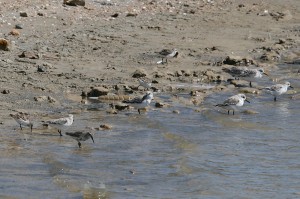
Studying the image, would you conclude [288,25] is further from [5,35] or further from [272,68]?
[5,35]

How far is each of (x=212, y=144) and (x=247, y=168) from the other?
125cm

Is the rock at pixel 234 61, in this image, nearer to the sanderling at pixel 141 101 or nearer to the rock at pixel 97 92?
the rock at pixel 97 92

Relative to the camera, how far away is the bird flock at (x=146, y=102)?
12.0 metres

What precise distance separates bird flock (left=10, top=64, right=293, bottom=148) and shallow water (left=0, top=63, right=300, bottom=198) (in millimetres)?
157

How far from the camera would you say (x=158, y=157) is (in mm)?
11406

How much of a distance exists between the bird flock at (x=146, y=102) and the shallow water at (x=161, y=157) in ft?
0.52

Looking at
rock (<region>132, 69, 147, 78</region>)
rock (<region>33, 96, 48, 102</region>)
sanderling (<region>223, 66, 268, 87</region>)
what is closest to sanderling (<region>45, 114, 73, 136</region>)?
rock (<region>33, 96, 48, 102</region>)

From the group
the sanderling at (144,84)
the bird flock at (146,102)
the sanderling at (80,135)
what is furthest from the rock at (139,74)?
the sanderling at (80,135)

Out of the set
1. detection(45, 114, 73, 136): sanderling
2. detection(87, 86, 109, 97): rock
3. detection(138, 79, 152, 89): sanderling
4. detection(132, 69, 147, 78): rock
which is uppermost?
detection(132, 69, 147, 78): rock

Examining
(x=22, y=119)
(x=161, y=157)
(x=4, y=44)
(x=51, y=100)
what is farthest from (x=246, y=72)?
(x=22, y=119)

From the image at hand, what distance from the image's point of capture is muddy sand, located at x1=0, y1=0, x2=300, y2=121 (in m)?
15.0

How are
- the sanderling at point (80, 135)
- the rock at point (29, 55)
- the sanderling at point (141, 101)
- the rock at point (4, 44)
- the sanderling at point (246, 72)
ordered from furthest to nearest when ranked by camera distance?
1. the sanderling at point (246, 72)
2. the rock at point (4, 44)
3. the rock at point (29, 55)
4. the sanderling at point (141, 101)
5. the sanderling at point (80, 135)

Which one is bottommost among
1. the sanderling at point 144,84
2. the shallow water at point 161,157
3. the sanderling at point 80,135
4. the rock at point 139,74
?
the shallow water at point 161,157

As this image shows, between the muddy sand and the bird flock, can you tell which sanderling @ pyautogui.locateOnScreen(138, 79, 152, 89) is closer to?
the bird flock
